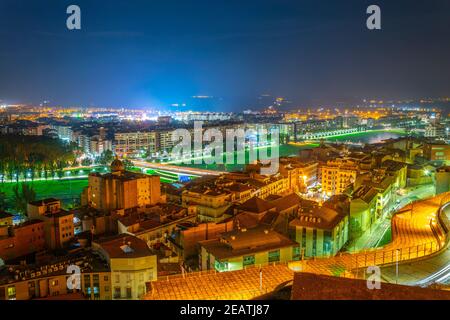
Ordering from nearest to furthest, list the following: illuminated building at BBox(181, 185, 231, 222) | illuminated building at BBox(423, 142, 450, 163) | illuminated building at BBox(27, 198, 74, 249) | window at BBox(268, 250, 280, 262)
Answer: window at BBox(268, 250, 280, 262), illuminated building at BBox(27, 198, 74, 249), illuminated building at BBox(181, 185, 231, 222), illuminated building at BBox(423, 142, 450, 163)

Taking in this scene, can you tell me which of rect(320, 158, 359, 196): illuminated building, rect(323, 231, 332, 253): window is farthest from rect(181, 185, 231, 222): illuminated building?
rect(320, 158, 359, 196): illuminated building

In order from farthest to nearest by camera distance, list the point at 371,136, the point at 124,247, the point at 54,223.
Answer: the point at 371,136 → the point at 54,223 → the point at 124,247

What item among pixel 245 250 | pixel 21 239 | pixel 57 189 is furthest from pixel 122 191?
pixel 57 189

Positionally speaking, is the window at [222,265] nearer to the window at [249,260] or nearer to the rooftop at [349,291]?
the window at [249,260]

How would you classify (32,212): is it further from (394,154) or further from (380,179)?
(394,154)

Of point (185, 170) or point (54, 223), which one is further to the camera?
point (185, 170)

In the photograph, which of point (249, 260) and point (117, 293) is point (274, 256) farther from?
point (117, 293)

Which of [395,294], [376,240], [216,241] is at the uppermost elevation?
[395,294]

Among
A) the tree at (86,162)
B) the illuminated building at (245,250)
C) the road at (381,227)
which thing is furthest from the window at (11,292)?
the tree at (86,162)

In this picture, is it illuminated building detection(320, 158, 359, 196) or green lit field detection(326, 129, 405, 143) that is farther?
green lit field detection(326, 129, 405, 143)

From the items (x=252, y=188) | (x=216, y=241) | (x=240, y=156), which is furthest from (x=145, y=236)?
(x=240, y=156)

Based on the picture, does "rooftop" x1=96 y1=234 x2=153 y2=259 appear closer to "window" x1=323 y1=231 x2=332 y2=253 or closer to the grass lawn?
"window" x1=323 y1=231 x2=332 y2=253
